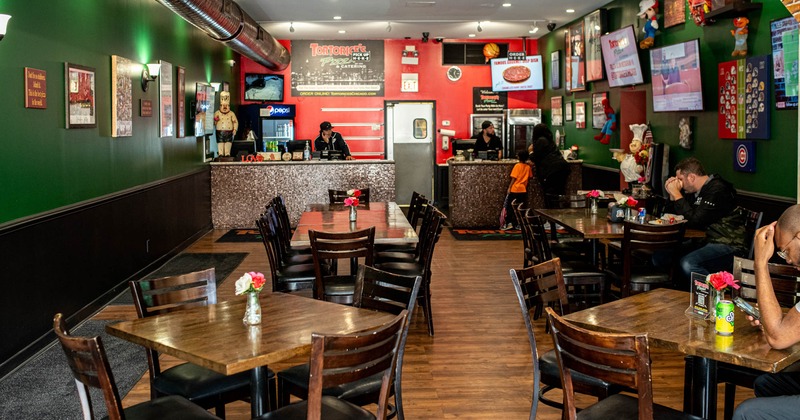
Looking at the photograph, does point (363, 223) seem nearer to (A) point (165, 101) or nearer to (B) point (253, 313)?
(B) point (253, 313)

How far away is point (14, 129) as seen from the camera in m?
5.49

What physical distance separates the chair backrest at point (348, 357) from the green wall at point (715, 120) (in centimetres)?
521

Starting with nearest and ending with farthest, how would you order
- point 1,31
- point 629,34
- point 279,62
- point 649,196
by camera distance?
point 1,31 → point 649,196 → point 629,34 → point 279,62

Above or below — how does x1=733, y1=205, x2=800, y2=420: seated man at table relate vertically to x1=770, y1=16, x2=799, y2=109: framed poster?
below

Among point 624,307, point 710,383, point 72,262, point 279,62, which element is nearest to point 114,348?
point 72,262

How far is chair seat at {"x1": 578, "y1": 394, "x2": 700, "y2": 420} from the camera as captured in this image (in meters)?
3.01

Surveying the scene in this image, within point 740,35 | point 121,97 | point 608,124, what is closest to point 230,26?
point 121,97

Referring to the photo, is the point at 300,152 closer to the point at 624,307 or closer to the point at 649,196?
the point at 649,196

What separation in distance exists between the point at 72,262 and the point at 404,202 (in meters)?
9.78

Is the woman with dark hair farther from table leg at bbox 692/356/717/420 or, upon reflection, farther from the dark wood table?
table leg at bbox 692/356/717/420

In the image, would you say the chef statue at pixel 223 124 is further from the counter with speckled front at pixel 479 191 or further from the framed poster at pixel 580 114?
the framed poster at pixel 580 114

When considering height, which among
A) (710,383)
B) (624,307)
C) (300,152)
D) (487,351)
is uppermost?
(300,152)

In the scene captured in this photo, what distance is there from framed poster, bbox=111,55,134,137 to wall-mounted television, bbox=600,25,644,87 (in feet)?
19.7

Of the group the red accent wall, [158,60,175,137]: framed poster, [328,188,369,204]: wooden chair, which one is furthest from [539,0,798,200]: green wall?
[158,60,175,137]: framed poster
